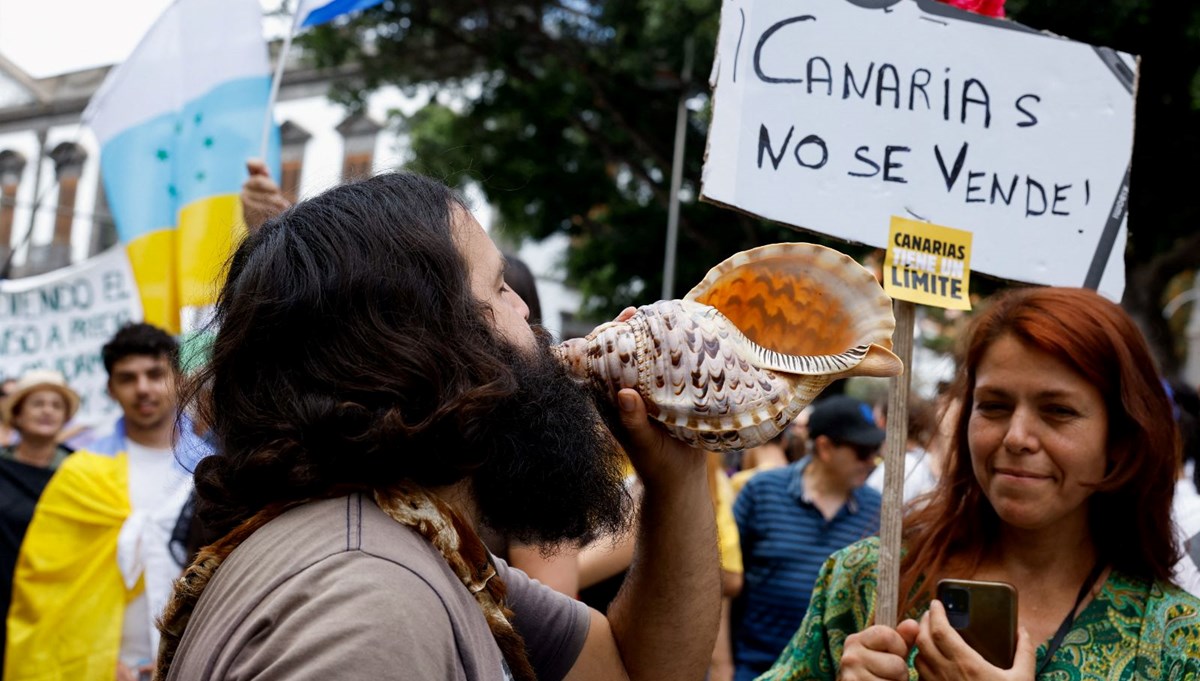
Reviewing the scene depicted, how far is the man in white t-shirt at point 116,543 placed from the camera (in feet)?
12.1

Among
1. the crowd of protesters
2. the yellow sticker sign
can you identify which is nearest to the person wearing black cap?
the crowd of protesters

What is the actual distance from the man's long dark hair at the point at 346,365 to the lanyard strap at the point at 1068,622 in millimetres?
1134

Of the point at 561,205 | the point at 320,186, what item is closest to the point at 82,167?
the point at 561,205

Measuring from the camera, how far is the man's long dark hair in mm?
1332

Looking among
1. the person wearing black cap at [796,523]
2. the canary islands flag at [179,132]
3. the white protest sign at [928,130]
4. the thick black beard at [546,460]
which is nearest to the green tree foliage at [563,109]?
the canary islands flag at [179,132]

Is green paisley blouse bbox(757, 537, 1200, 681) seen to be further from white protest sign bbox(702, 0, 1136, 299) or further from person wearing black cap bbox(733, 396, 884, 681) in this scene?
person wearing black cap bbox(733, 396, 884, 681)

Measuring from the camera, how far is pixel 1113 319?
6.82 ft

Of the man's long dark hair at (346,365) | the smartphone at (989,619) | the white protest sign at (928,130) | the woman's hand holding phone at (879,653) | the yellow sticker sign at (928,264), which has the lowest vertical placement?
the woman's hand holding phone at (879,653)

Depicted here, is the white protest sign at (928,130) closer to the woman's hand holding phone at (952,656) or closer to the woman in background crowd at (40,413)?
the woman's hand holding phone at (952,656)

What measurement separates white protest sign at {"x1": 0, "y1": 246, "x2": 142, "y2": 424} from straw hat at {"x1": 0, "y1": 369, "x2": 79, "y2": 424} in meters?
0.31

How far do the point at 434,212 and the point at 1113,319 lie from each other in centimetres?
130

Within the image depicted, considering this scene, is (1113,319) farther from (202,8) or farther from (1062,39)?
(202,8)

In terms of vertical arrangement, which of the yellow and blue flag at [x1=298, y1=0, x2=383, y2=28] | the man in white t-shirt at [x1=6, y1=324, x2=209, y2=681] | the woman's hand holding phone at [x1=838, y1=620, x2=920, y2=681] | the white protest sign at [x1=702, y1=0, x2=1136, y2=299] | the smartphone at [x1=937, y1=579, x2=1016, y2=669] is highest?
the yellow and blue flag at [x1=298, y1=0, x2=383, y2=28]

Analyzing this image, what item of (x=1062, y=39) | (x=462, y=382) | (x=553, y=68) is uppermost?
(x=553, y=68)
